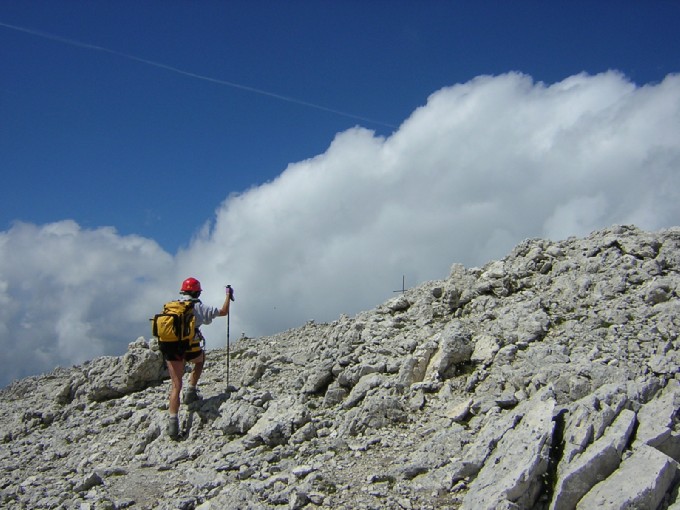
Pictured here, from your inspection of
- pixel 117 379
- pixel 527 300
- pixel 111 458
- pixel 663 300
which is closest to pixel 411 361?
pixel 527 300

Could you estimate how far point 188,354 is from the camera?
13.1 m

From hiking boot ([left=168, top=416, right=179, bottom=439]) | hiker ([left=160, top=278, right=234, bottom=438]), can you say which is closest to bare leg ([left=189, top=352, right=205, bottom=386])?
hiker ([left=160, top=278, right=234, bottom=438])

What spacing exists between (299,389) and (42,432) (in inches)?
292

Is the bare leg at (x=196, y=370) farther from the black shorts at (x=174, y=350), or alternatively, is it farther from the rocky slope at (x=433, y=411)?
the rocky slope at (x=433, y=411)

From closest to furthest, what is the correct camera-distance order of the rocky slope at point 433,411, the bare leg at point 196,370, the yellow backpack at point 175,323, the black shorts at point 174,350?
1. the rocky slope at point 433,411
2. the yellow backpack at point 175,323
3. the black shorts at point 174,350
4. the bare leg at point 196,370

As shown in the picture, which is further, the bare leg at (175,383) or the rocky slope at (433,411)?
the bare leg at (175,383)

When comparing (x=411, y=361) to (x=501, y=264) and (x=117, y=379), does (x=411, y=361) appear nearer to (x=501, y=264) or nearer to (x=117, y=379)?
(x=501, y=264)

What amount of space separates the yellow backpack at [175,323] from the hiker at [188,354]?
6.4 inches

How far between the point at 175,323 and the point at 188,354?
0.82 m

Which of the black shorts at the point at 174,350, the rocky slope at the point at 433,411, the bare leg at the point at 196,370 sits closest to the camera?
the rocky slope at the point at 433,411

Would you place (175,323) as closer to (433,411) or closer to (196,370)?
(196,370)

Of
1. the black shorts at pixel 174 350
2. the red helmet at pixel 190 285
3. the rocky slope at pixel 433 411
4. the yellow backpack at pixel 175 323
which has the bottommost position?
the rocky slope at pixel 433 411

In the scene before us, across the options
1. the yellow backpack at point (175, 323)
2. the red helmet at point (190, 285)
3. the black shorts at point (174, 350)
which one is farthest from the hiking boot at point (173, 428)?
the red helmet at point (190, 285)

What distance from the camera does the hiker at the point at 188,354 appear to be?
40.5 ft
